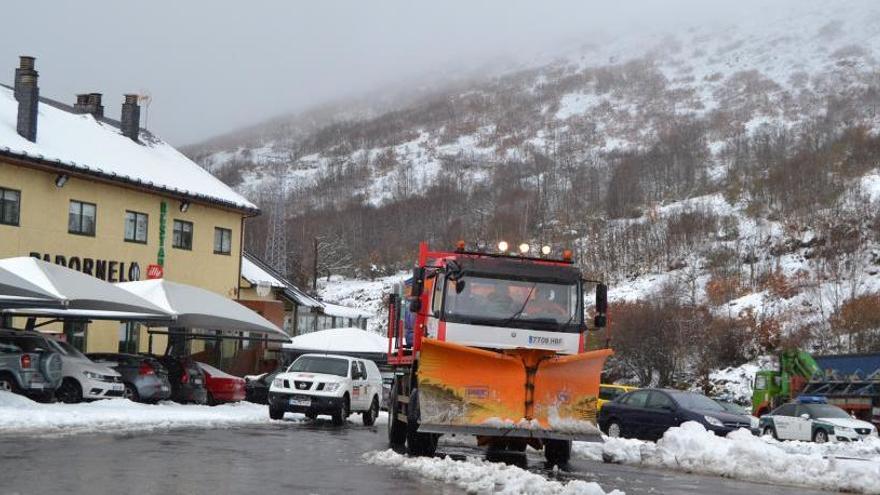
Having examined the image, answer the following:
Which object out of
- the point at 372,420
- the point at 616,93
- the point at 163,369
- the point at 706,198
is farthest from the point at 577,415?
the point at 616,93

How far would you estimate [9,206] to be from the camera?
3331 centimetres

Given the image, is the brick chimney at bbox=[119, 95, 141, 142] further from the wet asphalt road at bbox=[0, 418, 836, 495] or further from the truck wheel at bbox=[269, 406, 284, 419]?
the wet asphalt road at bbox=[0, 418, 836, 495]

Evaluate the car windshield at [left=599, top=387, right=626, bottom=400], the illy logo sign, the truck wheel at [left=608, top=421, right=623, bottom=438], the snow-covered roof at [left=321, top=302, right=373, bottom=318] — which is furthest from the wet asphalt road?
the snow-covered roof at [left=321, top=302, right=373, bottom=318]

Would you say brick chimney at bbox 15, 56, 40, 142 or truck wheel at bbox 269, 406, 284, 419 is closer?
truck wheel at bbox 269, 406, 284, 419

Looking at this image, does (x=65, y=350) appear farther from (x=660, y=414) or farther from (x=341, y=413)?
(x=660, y=414)

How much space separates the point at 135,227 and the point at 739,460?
26732 mm

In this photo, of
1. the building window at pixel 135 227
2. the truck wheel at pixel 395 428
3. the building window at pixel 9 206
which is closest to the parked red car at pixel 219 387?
the building window at pixel 9 206

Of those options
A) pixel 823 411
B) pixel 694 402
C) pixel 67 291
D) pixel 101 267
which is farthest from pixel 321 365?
pixel 101 267

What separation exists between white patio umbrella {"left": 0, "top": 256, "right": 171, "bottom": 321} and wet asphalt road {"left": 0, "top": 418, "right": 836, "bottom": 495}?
5550 millimetres

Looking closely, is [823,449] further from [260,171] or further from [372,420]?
[260,171]

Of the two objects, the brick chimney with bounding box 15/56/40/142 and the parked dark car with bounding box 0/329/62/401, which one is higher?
the brick chimney with bounding box 15/56/40/142

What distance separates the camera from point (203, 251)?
4200 cm

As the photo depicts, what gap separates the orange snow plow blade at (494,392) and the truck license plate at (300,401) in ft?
34.8

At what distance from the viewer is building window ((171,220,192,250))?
4047 centimetres
